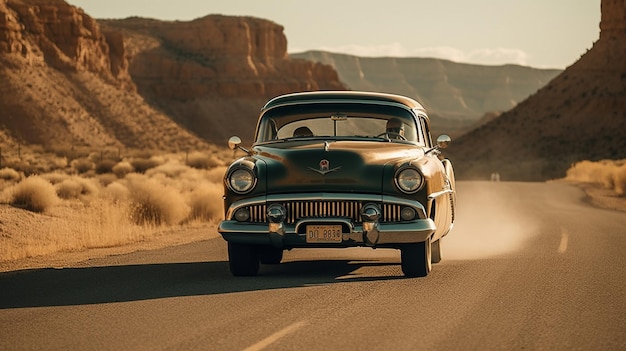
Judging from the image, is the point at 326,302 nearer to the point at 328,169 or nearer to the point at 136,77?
the point at 328,169

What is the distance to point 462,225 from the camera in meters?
20.2

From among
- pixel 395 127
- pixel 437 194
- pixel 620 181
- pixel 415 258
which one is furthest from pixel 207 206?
pixel 620 181

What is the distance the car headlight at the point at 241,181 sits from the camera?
10820 millimetres

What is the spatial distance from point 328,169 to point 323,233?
671 millimetres

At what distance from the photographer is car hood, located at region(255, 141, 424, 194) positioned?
1072cm

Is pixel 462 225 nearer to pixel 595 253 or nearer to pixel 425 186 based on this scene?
pixel 595 253

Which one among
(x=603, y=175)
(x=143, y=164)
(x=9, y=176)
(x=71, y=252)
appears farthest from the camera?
(x=143, y=164)

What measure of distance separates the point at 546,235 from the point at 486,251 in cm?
312

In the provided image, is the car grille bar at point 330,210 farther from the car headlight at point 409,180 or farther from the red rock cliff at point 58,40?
the red rock cliff at point 58,40

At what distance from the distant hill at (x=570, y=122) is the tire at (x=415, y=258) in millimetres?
65055

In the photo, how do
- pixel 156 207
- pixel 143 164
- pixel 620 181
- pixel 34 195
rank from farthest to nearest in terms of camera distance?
1. pixel 143 164
2. pixel 620 181
3. pixel 34 195
4. pixel 156 207

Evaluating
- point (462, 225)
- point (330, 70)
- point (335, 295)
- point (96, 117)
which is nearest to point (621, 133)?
point (96, 117)

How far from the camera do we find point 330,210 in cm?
1066

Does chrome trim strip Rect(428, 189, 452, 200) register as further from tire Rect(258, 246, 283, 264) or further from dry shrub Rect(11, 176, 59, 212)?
dry shrub Rect(11, 176, 59, 212)
